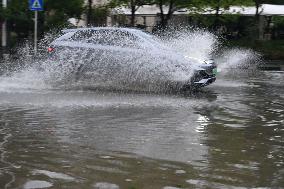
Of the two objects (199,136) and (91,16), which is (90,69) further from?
(91,16)

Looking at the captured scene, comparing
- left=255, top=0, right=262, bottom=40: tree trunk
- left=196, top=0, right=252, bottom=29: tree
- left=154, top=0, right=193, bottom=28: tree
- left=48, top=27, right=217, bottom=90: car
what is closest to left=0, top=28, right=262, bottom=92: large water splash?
left=48, top=27, right=217, bottom=90: car

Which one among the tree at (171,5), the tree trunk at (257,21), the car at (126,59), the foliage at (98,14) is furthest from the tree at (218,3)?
the car at (126,59)

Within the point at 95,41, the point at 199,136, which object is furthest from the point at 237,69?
the point at 199,136

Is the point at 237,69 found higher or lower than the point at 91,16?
lower

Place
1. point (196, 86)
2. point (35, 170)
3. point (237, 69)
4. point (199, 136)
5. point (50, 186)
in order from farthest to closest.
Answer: point (237, 69) < point (196, 86) < point (199, 136) < point (35, 170) < point (50, 186)

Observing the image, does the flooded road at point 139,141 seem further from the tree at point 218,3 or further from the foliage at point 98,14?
the foliage at point 98,14

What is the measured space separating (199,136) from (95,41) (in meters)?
6.94

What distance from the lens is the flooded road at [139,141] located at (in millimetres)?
5770

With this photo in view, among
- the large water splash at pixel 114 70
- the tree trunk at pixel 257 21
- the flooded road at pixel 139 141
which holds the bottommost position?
the flooded road at pixel 139 141

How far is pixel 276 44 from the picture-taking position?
3003 cm

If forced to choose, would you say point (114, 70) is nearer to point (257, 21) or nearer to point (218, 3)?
point (218, 3)

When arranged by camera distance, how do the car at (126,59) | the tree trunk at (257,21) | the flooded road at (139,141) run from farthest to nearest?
the tree trunk at (257,21)
the car at (126,59)
the flooded road at (139,141)

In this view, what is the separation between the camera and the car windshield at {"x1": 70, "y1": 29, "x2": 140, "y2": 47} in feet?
45.3

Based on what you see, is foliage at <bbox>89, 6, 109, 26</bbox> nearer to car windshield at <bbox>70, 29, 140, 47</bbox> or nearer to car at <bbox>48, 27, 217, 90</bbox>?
car windshield at <bbox>70, 29, 140, 47</bbox>
